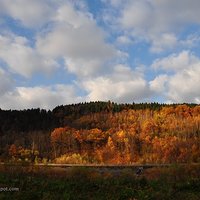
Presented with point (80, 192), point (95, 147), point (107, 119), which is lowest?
point (80, 192)

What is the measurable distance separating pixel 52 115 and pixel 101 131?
41.7 m

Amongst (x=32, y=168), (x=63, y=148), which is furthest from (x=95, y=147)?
(x=32, y=168)

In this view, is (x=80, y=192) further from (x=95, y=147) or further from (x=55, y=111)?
(x=55, y=111)

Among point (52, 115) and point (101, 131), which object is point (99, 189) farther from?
point (52, 115)

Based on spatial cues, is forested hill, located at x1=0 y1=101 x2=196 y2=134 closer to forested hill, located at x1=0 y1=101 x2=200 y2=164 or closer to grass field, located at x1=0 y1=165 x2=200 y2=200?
forested hill, located at x1=0 y1=101 x2=200 y2=164

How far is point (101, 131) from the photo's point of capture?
141m

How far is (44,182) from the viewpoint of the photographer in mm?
14422

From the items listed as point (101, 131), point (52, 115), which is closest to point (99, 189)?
point (101, 131)

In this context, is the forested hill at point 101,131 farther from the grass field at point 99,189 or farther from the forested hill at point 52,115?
the grass field at point 99,189

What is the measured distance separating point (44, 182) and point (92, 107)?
16796cm

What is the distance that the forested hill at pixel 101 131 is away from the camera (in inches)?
4242

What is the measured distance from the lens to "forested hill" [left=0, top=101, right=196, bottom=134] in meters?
162

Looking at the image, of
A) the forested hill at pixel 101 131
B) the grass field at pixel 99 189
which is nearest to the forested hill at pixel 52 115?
the forested hill at pixel 101 131

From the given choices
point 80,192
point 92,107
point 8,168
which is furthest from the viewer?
point 92,107
